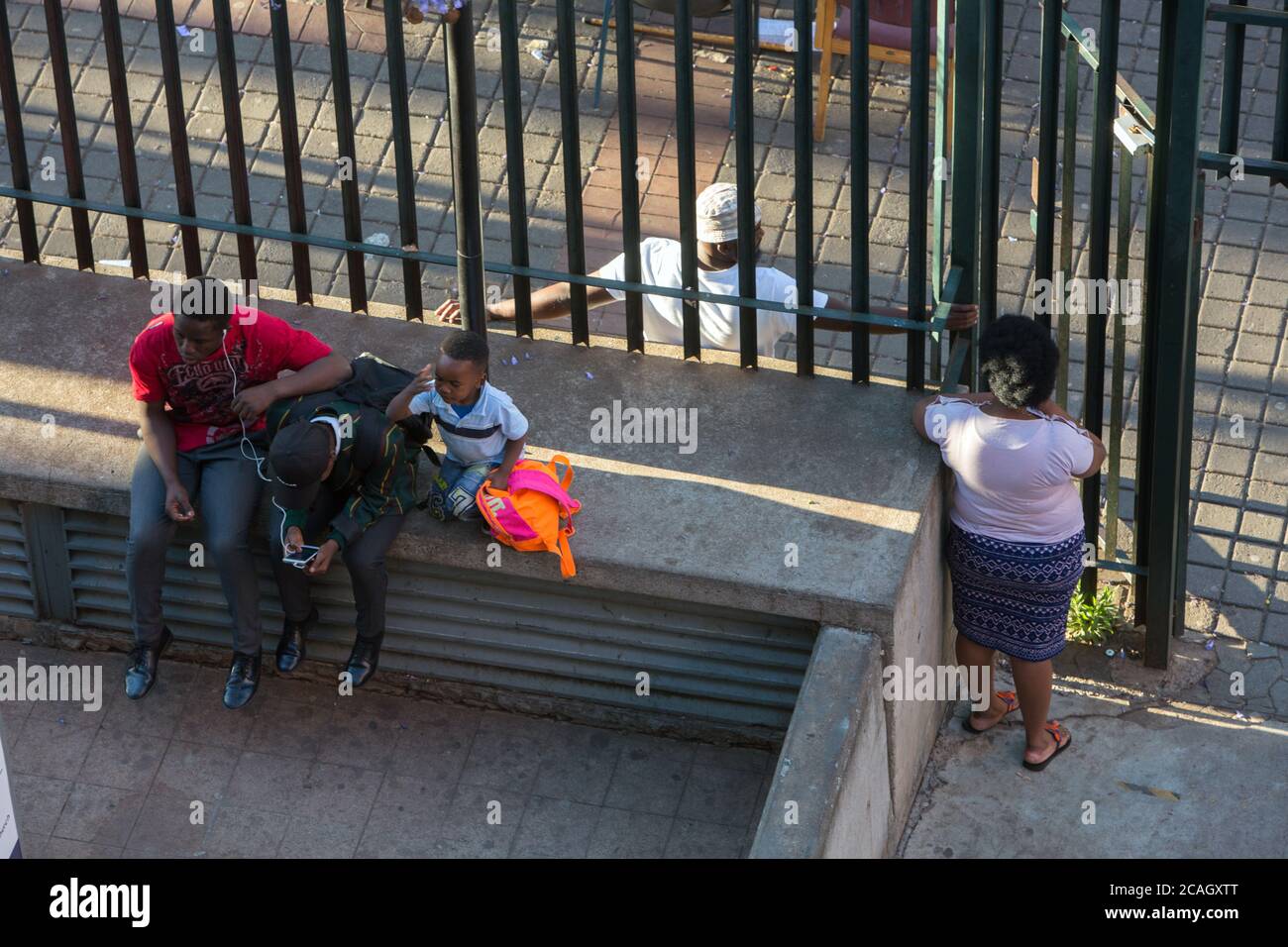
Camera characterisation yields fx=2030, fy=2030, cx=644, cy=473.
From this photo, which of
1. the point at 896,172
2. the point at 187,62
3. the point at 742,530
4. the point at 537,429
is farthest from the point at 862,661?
the point at 187,62

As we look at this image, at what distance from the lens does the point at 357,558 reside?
5.82m

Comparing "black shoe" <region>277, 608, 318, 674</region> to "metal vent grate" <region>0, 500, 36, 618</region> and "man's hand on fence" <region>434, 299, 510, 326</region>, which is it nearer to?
"metal vent grate" <region>0, 500, 36, 618</region>

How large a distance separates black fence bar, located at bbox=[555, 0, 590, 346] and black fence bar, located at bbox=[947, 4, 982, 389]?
114cm

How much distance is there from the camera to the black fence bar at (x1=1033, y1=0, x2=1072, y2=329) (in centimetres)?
599

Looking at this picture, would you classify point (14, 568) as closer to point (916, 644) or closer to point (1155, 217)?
point (916, 644)

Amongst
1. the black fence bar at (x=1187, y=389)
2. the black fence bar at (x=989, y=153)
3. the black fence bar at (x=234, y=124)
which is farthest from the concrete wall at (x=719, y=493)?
the black fence bar at (x=1187, y=389)

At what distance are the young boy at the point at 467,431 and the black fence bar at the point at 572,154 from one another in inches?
29.2


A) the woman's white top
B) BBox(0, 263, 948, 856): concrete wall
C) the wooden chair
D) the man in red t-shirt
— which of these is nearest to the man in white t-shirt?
BBox(0, 263, 948, 856): concrete wall

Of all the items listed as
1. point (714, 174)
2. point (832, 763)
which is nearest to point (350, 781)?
point (832, 763)

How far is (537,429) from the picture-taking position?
6379 mm

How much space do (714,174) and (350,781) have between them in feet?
13.5

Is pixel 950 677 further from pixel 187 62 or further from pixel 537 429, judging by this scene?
pixel 187 62

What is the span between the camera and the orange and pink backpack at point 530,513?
577cm

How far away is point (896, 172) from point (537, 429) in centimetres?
351
